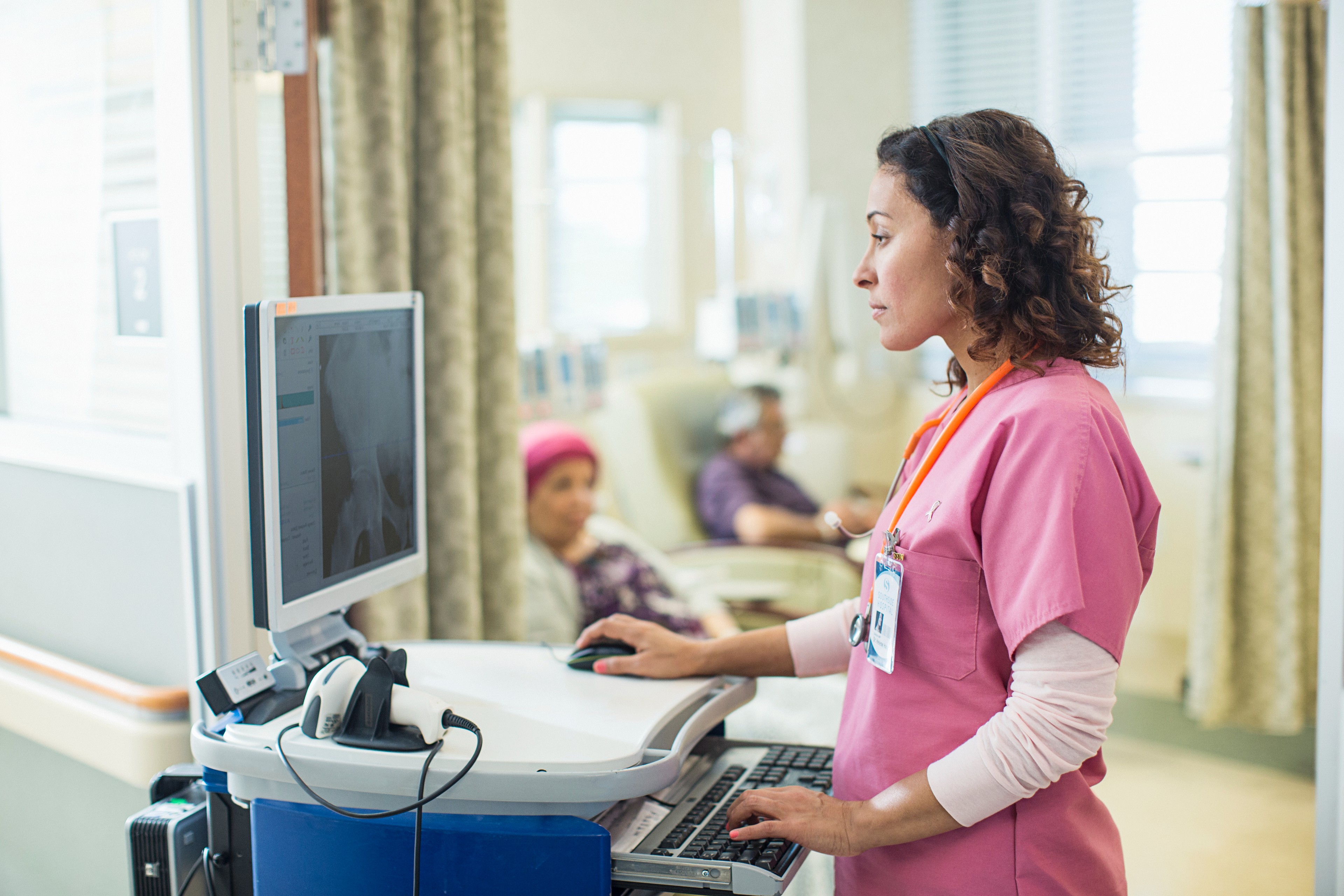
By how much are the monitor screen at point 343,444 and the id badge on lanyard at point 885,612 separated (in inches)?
23.1

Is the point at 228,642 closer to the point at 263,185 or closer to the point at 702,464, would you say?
the point at 263,185

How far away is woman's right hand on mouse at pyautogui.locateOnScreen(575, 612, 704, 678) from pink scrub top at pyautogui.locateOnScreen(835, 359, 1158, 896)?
0.24 meters

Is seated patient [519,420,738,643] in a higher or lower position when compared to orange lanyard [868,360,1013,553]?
lower

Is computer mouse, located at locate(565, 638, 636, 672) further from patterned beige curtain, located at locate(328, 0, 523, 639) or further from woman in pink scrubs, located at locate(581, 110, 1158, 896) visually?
patterned beige curtain, located at locate(328, 0, 523, 639)

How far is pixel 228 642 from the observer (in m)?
1.55

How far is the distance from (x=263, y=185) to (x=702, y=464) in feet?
7.19

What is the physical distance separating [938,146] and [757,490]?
2688 mm

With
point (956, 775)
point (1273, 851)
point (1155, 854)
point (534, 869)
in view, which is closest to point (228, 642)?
point (534, 869)

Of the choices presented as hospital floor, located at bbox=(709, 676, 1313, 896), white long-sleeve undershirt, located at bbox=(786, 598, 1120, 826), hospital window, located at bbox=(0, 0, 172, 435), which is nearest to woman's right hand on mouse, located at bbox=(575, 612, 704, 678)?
white long-sleeve undershirt, located at bbox=(786, 598, 1120, 826)

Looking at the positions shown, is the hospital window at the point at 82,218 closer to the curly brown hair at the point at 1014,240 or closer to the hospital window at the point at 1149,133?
the curly brown hair at the point at 1014,240

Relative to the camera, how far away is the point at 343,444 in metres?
1.22

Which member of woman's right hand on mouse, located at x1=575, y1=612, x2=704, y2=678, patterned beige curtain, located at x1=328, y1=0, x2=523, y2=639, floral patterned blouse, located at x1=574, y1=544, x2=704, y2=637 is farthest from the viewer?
floral patterned blouse, located at x1=574, y1=544, x2=704, y2=637

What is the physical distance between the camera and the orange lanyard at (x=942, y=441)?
1080 mm

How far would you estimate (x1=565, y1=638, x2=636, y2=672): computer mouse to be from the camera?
4.39 feet
